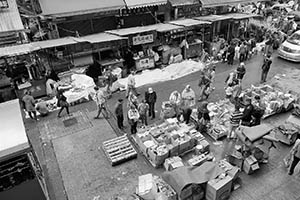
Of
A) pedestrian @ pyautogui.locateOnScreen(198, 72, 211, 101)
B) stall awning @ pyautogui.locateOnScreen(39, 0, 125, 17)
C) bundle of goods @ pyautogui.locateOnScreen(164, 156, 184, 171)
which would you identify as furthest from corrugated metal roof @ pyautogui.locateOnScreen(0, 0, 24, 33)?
bundle of goods @ pyautogui.locateOnScreen(164, 156, 184, 171)

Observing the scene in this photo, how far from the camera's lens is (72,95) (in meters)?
12.3

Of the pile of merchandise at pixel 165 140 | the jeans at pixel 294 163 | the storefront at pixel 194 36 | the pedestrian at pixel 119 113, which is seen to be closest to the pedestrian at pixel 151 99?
the pedestrian at pixel 119 113

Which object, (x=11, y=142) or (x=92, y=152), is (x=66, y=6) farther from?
(x=11, y=142)

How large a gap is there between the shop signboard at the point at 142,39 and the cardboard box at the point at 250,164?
10.7 meters

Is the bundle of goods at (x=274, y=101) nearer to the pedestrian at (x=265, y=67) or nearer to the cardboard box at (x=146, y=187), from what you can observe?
the pedestrian at (x=265, y=67)

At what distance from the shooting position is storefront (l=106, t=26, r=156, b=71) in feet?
49.9

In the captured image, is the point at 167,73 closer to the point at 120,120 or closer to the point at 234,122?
the point at 120,120

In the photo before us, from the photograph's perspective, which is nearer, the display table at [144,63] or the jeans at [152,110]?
the jeans at [152,110]

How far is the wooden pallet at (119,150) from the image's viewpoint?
322 inches

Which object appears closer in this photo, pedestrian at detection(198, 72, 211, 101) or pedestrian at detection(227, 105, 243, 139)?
pedestrian at detection(227, 105, 243, 139)

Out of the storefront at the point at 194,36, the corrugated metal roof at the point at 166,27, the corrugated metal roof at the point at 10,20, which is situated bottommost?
the storefront at the point at 194,36

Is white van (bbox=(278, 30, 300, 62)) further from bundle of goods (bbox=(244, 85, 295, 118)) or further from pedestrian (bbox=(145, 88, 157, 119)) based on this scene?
pedestrian (bbox=(145, 88, 157, 119))

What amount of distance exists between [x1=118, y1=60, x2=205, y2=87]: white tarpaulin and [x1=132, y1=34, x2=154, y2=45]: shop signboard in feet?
6.73

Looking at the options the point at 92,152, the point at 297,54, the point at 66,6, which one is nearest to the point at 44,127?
the point at 92,152
